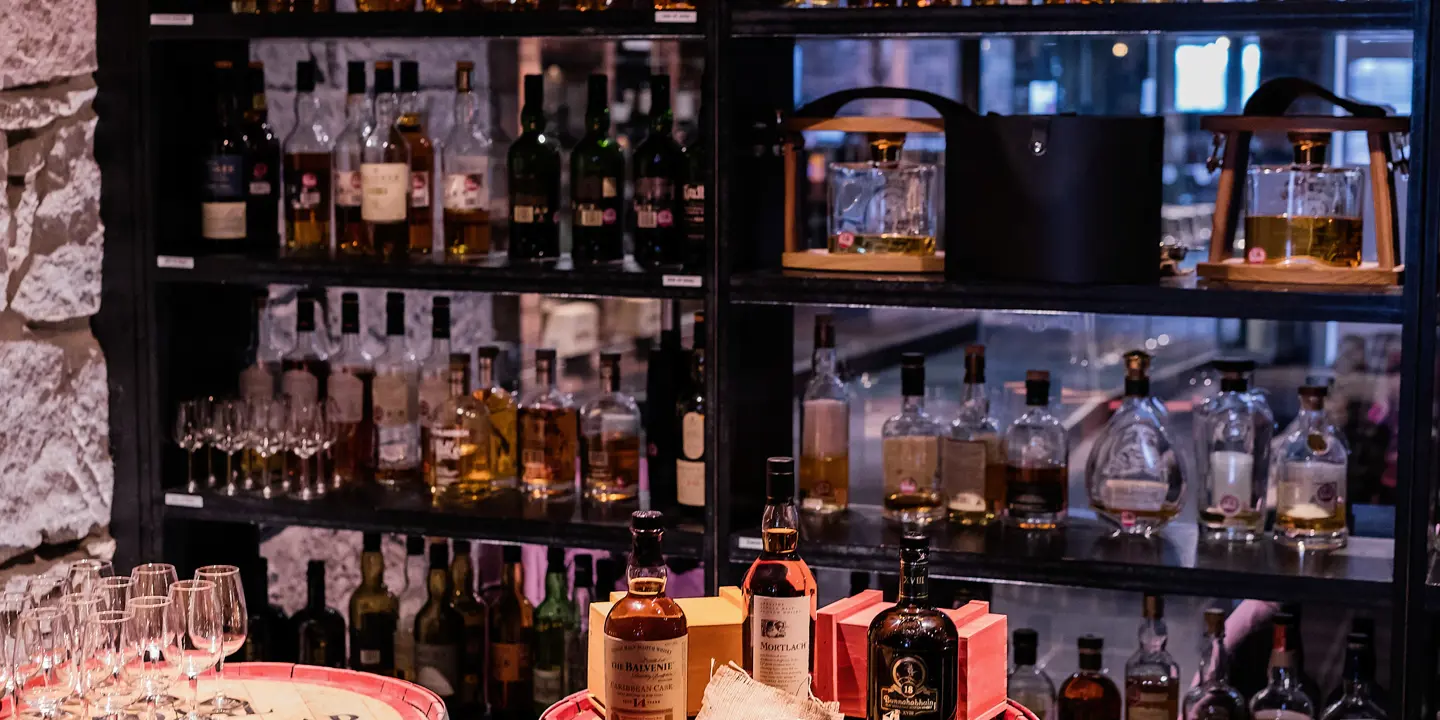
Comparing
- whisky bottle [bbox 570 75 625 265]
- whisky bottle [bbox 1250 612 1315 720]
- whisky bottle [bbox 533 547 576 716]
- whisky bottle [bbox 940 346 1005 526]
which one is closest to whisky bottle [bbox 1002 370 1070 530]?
whisky bottle [bbox 940 346 1005 526]

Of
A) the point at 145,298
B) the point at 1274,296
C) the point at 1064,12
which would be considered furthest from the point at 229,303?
the point at 1274,296

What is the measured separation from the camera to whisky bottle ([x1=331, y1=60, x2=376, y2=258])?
121 inches

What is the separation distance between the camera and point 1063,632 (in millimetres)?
3980

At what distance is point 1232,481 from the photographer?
264cm

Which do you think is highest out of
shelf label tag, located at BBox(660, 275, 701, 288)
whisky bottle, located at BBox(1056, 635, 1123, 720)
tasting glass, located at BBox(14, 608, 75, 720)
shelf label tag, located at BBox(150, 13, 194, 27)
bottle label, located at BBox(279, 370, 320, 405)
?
shelf label tag, located at BBox(150, 13, 194, 27)

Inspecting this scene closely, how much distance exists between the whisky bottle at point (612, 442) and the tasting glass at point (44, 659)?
118 cm

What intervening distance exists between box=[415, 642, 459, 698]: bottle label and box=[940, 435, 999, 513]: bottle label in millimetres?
1065

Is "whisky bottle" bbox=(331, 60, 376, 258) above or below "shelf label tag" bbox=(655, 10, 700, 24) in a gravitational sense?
below

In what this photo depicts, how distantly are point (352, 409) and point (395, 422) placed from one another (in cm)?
11

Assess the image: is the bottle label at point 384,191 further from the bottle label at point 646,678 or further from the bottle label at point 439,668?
the bottle label at point 646,678

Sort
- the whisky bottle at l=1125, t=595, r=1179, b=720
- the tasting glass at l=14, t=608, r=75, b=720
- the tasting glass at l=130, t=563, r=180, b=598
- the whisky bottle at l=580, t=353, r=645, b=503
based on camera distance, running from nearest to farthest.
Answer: the tasting glass at l=14, t=608, r=75, b=720 < the tasting glass at l=130, t=563, r=180, b=598 < the whisky bottle at l=1125, t=595, r=1179, b=720 < the whisky bottle at l=580, t=353, r=645, b=503

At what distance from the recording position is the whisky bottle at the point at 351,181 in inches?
121

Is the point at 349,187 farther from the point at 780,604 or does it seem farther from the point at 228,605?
the point at 780,604

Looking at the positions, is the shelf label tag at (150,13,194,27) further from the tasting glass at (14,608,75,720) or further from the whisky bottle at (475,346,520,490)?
the tasting glass at (14,608,75,720)
